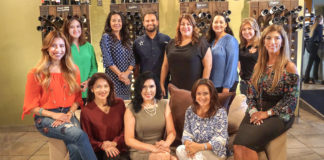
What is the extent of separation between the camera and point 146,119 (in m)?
2.31

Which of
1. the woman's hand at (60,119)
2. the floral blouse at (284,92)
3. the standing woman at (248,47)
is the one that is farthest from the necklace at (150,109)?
the standing woman at (248,47)

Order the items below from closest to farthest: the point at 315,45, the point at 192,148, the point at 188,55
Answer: the point at 192,148
the point at 188,55
the point at 315,45

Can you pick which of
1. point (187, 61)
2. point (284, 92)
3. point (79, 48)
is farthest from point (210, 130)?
point (79, 48)

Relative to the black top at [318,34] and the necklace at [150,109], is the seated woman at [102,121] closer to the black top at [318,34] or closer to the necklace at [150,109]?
the necklace at [150,109]

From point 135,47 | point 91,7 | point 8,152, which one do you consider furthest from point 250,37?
point 8,152

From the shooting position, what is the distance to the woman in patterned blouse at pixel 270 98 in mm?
2145

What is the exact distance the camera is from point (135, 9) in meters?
3.99

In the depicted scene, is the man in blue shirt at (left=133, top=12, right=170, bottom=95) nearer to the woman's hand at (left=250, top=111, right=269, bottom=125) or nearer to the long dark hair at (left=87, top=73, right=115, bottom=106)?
the long dark hair at (left=87, top=73, right=115, bottom=106)

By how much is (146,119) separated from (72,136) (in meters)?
0.54

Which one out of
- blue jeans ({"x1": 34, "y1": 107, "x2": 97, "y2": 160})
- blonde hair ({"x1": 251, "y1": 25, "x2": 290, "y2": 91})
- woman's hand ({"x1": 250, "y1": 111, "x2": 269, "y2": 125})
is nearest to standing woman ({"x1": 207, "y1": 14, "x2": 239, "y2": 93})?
blonde hair ({"x1": 251, "y1": 25, "x2": 290, "y2": 91})

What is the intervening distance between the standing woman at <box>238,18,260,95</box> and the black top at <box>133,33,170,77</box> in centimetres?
83

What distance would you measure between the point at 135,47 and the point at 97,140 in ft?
4.06

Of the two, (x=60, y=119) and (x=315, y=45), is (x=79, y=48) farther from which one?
(x=315, y=45)

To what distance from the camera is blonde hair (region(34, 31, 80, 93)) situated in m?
2.29
